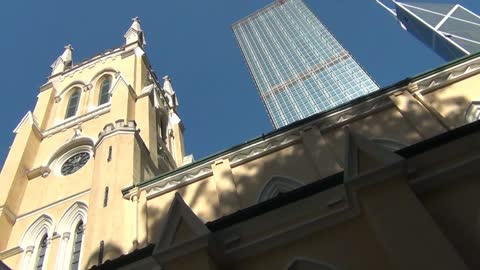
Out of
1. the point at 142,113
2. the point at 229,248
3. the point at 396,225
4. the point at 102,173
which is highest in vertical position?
the point at 142,113

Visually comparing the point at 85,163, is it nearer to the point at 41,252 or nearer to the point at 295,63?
the point at 41,252

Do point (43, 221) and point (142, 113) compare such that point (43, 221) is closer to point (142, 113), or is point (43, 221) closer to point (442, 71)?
point (142, 113)

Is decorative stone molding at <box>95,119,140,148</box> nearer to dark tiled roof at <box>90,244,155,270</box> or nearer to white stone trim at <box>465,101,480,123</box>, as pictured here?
dark tiled roof at <box>90,244,155,270</box>

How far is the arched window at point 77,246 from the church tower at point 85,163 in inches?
1.2

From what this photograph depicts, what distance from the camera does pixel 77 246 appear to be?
15.3m

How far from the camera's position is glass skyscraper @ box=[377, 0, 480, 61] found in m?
81.8

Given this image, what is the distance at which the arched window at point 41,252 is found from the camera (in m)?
15.1

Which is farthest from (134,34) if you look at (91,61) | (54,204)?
(54,204)

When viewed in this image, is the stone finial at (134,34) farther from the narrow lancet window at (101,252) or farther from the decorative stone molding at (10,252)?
the narrow lancet window at (101,252)

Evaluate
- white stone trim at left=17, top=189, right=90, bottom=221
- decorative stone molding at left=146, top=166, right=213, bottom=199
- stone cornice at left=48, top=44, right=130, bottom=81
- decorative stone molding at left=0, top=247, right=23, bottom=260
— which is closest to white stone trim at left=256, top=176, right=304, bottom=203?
decorative stone molding at left=146, top=166, right=213, bottom=199

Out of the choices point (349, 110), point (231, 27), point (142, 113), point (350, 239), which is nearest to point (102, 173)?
point (142, 113)

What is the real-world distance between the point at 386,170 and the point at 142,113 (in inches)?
595

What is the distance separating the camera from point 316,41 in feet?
371

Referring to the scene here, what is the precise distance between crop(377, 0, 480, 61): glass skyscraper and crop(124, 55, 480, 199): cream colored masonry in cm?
6813
